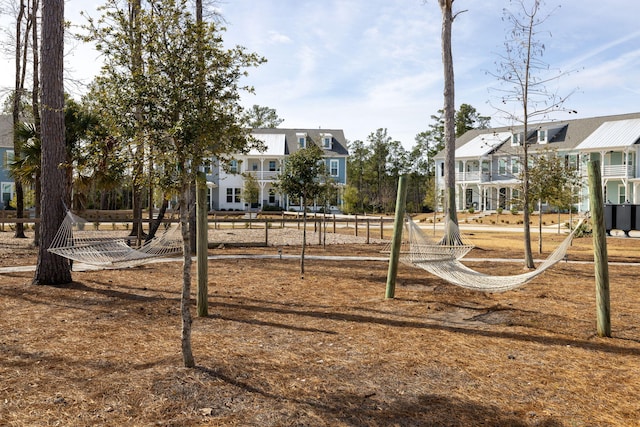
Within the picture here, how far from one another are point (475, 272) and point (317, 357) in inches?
139

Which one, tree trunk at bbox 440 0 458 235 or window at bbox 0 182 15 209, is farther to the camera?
window at bbox 0 182 15 209

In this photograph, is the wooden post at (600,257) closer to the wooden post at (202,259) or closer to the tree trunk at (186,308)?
the tree trunk at (186,308)

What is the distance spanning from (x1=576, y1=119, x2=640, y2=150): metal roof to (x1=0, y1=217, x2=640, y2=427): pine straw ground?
94.1 feet

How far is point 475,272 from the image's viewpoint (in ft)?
25.2

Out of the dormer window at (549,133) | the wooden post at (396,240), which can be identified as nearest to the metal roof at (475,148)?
the dormer window at (549,133)

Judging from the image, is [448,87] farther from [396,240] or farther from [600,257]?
[600,257]

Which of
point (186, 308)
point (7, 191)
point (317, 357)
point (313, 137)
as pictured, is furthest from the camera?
point (313, 137)

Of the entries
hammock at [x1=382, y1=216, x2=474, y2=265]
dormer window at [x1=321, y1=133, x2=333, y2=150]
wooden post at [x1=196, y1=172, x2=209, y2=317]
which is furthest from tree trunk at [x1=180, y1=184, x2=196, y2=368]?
dormer window at [x1=321, y1=133, x2=333, y2=150]

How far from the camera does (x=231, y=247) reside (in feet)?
52.5

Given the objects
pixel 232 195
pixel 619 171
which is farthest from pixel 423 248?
pixel 232 195

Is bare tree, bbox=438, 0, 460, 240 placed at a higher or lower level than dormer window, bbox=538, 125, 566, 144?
lower

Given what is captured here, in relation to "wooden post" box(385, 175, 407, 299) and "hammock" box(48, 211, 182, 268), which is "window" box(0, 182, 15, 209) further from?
"wooden post" box(385, 175, 407, 299)

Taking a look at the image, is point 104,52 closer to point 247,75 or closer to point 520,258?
point 247,75

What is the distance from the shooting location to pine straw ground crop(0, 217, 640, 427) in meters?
3.80
